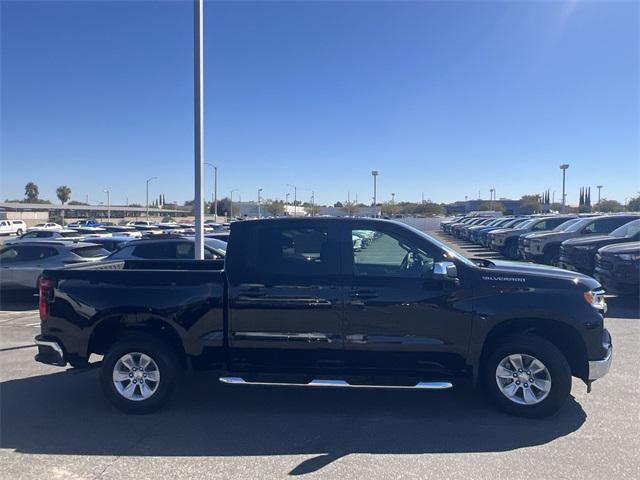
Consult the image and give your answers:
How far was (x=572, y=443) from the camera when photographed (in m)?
4.50

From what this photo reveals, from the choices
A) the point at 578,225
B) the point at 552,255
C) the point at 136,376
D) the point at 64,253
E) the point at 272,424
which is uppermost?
the point at 578,225

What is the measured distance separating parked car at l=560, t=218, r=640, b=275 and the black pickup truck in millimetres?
8844

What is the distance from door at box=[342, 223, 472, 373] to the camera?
5094mm

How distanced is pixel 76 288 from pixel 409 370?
3515 millimetres

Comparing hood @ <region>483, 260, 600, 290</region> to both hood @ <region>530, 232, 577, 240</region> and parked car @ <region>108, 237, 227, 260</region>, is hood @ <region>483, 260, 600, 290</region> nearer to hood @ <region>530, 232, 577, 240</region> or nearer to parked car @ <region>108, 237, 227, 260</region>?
parked car @ <region>108, 237, 227, 260</region>

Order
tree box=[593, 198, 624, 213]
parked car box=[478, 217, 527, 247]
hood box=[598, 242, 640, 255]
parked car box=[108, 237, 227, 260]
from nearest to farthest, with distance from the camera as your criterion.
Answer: hood box=[598, 242, 640, 255] → parked car box=[108, 237, 227, 260] → parked car box=[478, 217, 527, 247] → tree box=[593, 198, 624, 213]

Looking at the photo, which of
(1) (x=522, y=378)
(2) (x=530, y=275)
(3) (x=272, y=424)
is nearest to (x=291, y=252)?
Result: (3) (x=272, y=424)

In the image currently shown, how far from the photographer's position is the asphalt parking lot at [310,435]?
405 centimetres

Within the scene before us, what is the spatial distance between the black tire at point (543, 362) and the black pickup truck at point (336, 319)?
0.04 ft

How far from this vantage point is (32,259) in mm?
12227

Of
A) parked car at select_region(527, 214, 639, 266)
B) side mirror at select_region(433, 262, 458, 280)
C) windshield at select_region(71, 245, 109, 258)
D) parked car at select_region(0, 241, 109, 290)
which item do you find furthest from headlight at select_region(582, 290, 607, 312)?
parked car at select_region(527, 214, 639, 266)

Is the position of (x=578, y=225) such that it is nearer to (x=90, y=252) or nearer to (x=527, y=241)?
(x=527, y=241)

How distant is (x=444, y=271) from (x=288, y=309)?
1558 millimetres

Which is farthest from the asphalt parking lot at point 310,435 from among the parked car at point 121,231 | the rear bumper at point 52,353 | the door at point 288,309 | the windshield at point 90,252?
the parked car at point 121,231
